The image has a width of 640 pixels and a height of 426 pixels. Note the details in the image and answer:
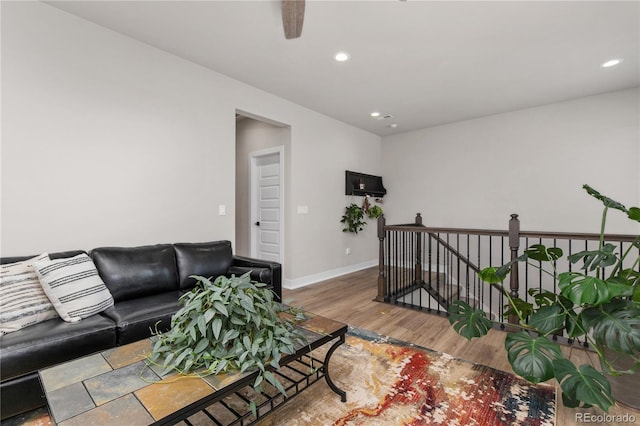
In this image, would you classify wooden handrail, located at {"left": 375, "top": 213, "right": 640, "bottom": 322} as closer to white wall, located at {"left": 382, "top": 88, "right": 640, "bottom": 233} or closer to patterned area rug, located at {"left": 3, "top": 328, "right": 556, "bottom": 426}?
white wall, located at {"left": 382, "top": 88, "right": 640, "bottom": 233}

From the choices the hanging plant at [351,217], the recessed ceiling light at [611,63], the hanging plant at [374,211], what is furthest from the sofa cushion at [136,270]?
the recessed ceiling light at [611,63]

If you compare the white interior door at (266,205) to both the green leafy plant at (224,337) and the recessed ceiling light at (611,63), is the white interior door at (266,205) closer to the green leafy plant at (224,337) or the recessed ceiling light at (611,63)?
the green leafy plant at (224,337)

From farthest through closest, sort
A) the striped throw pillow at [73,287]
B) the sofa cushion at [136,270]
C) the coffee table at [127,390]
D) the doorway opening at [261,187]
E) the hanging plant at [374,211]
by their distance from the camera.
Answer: the hanging plant at [374,211] < the doorway opening at [261,187] < the sofa cushion at [136,270] < the striped throw pillow at [73,287] < the coffee table at [127,390]

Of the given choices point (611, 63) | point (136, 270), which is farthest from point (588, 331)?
point (611, 63)

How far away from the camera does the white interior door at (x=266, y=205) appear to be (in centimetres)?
461

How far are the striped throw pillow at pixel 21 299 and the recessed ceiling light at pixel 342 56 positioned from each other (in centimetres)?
305

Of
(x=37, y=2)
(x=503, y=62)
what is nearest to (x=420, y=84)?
(x=503, y=62)

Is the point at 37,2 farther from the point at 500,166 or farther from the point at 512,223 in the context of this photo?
the point at 500,166

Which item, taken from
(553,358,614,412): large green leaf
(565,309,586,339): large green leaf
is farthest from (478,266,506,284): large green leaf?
(553,358,614,412): large green leaf

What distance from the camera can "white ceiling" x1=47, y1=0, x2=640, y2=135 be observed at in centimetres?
233

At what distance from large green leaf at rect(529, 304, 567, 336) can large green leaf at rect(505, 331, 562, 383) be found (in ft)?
0.31

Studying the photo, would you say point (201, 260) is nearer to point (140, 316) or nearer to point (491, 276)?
point (140, 316)

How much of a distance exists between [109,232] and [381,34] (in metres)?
3.03

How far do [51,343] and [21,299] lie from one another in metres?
0.43
